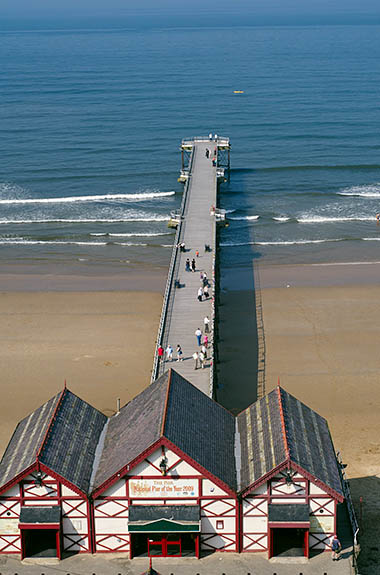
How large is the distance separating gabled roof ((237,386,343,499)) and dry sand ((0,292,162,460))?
10.1 meters

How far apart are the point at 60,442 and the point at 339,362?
18073 mm

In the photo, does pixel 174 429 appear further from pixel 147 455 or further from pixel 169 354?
pixel 169 354

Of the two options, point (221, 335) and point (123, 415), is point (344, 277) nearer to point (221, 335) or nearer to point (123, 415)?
point (221, 335)

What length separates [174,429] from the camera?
2508 cm

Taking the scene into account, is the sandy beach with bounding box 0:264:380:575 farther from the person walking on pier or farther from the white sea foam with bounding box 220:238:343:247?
the white sea foam with bounding box 220:238:343:247

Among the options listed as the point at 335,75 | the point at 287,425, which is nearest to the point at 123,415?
the point at 287,425

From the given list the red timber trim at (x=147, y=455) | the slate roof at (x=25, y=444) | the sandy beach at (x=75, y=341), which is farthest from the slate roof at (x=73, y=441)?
the sandy beach at (x=75, y=341)

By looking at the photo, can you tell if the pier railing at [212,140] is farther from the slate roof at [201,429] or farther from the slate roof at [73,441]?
the slate roof at [73,441]

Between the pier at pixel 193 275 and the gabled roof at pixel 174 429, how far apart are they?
4601mm

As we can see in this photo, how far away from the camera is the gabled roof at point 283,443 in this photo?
2448cm

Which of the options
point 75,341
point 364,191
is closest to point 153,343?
point 75,341

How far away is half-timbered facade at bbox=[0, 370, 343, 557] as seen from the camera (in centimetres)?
2431

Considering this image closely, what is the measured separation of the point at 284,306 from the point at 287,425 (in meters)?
20.5

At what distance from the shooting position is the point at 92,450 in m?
26.7
